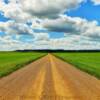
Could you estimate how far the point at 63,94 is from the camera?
47.9 feet

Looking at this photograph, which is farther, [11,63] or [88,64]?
[11,63]

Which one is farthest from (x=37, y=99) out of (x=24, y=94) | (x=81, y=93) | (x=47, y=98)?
(x=81, y=93)

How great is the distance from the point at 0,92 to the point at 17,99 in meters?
2.66

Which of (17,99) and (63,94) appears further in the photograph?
(63,94)

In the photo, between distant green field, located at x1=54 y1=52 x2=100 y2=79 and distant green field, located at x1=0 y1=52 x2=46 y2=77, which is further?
distant green field, located at x1=0 y1=52 x2=46 y2=77

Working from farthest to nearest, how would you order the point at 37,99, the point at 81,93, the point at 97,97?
the point at 81,93 → the point at 97,97 → the point at 37,99

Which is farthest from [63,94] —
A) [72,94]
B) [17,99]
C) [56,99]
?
[17,99]

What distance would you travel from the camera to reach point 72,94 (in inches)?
575

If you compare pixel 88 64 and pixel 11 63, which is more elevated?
pixel 88 64

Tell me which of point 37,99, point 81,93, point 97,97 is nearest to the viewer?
point 37,99

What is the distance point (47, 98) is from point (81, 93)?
8.62 ft

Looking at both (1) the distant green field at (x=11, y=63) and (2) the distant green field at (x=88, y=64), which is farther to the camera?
(1) the distant green field at (x=11, y=63)

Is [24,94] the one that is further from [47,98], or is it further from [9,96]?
[47,98]

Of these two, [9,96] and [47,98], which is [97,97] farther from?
[9,96]
